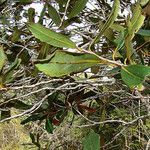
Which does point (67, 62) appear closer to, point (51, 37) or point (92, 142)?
point (51, 37)

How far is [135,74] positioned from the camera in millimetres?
648

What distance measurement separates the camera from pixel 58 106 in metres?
1.50

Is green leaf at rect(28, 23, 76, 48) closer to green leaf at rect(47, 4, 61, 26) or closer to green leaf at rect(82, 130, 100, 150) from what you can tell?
green leaf at rect(82, 130, 100, 150)

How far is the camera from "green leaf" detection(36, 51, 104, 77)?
67cm

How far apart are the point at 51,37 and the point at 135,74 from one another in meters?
0.18

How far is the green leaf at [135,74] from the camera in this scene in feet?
2.10

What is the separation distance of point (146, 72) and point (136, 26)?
112 mm

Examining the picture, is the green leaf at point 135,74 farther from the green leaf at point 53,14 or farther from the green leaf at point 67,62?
the green leaf at point 53,14

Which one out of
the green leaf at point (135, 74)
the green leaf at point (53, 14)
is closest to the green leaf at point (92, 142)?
the green leaf at point (135, 74)

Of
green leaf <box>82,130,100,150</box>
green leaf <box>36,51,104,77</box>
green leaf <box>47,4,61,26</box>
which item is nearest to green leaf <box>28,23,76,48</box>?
green leaf <box>36,51,104,77</box>

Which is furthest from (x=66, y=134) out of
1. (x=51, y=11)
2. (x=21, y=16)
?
(x=51, y=11)

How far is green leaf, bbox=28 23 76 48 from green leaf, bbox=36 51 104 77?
0.7 inches

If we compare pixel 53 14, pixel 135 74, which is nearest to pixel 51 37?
pixel 135 74

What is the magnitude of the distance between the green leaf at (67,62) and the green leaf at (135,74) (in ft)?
0.19
